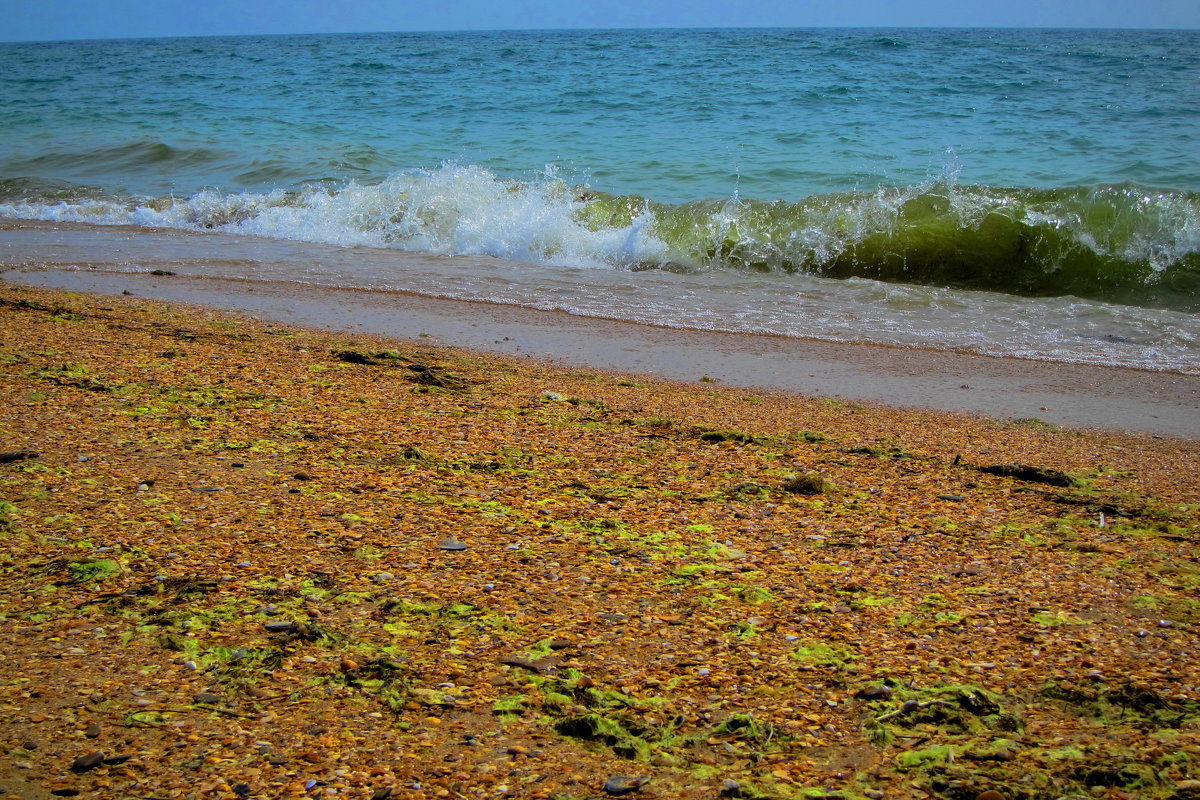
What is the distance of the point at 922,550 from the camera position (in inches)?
116

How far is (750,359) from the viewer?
6129 mm

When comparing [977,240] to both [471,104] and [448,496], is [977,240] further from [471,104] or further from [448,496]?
[471,104]

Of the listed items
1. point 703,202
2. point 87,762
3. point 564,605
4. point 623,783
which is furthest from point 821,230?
point 87,762

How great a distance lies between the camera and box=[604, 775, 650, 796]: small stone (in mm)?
1758

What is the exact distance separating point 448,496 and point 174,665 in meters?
1.20

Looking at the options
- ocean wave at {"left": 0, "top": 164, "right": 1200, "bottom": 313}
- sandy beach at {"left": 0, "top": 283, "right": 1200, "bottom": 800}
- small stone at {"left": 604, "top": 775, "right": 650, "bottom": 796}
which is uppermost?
ocean wave at {"left": 0, "top": 164, "right": 1200, "bottom": 313}

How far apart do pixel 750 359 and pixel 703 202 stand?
5459 millimetres

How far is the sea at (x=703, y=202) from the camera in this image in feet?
26.4

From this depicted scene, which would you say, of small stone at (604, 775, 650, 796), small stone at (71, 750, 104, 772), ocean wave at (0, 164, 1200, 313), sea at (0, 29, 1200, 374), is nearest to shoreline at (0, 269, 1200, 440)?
sea at (0, 29, 1200, 374)

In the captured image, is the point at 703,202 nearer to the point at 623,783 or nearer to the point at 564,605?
the point at 564,605

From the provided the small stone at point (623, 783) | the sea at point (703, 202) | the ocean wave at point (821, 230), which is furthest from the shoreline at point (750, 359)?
the small stone at point (623, 783)

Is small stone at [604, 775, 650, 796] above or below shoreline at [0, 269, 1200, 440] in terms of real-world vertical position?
below

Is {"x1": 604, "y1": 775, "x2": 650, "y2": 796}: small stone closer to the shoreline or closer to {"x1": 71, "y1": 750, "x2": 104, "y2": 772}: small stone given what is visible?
{"x1": 71, "y1": 750, "x2": 104, "y2": 772}: small stone

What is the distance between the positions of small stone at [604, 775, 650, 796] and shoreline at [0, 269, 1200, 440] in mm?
3777
